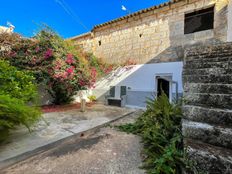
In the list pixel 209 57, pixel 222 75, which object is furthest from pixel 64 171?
pixel 209 57

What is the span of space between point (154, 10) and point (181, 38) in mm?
2165

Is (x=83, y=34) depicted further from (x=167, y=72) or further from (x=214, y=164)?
(x=214, y=164)

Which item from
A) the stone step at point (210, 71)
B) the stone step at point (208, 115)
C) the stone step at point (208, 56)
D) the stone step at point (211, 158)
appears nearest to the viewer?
the stone step at point (211, 158)

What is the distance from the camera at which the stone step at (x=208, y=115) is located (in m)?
1.36

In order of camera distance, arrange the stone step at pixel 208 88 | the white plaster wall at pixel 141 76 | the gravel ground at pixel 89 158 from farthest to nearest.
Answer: the white plaster wall at pixel 141 76
the gravel ground at pixel 89 158
the stone step at pixel 208 88

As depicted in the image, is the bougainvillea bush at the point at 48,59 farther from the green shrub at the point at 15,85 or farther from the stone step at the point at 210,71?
the stone step at the point at 210,71

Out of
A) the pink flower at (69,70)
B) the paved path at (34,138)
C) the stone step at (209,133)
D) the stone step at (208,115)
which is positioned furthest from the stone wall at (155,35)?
the stone step at (209,133)

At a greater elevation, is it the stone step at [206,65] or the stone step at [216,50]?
the stone step at [216,50]

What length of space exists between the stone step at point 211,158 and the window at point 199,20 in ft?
20.4

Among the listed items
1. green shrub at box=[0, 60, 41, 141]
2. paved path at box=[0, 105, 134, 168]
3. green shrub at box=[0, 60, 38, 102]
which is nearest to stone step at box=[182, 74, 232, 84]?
paved path at box=[0, 105, 134, 168]

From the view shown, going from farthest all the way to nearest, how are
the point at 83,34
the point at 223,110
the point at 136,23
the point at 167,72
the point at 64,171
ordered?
the point at 83,34 < the point at 136,23 < the point at 167,72 < the point at 64,171 < the point at 223,110

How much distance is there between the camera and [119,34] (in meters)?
7.95

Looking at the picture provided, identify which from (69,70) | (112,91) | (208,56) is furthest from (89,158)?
(112,91)

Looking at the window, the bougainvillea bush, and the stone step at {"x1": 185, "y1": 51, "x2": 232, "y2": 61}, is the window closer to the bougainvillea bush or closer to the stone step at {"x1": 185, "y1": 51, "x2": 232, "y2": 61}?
the stone step at {"x1": 185, "y1": 51, "x2": 232, "y2": 61}
